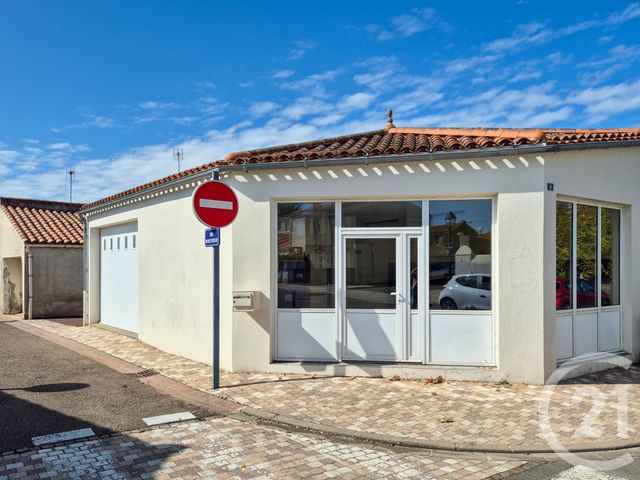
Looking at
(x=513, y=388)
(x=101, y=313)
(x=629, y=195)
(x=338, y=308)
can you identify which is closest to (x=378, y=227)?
(x=338, y=308)

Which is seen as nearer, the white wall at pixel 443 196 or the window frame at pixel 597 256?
the white wall at pixel 443 196

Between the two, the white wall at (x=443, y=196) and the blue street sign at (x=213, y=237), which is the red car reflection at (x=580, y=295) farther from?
the blue street sign at (x=213, y=237)

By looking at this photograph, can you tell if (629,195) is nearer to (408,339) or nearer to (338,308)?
(408,339)

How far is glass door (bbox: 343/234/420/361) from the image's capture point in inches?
299

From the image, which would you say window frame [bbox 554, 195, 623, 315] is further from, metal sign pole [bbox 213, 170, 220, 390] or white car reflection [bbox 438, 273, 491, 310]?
metal sign pole [bbox 213, 170, 220, 390]

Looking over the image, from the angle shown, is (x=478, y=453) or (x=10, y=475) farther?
(x=478, y=453)

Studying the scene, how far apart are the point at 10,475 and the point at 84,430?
1.12 meters

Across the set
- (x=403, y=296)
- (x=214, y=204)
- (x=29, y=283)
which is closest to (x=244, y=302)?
(x=214, y=204)

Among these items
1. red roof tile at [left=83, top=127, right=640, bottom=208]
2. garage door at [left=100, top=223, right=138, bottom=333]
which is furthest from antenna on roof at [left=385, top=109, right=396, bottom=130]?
garage door at [left=100, top=223, right=138, bottom=333]

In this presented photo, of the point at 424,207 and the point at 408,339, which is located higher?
the point at 424,207

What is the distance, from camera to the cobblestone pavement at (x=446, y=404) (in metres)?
5.30

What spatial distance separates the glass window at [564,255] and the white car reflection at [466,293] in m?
1.21

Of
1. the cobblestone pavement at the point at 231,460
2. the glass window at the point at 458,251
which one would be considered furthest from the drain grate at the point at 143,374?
the glass window at the point at 458,251

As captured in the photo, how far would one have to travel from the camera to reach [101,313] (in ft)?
44.9
